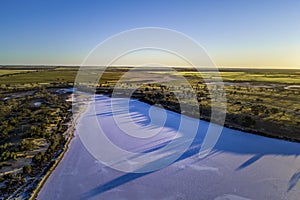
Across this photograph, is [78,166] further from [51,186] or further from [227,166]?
[227,166]

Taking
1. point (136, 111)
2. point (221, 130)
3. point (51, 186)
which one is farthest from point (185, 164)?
point (136, 111)

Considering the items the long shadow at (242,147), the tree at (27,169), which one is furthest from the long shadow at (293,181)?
the tree at (27,169)

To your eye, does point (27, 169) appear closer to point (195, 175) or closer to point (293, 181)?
point (195, 175)

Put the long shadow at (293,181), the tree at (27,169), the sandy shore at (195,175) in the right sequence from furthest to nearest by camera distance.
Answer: the tree at (27,169), the long shadow at (293,181), the sandy shore at (195,175)

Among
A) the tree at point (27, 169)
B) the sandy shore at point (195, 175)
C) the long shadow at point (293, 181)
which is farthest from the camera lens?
the tree at point (27, 169)

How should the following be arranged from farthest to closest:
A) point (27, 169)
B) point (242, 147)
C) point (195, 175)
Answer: point (242, 147) → point (195, 175) → point (27, 169)

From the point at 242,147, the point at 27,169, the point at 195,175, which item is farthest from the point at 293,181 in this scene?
the point at 27,169

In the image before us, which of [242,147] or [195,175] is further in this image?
[242,147]

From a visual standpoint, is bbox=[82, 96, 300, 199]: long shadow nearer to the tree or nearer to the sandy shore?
the sandy shore

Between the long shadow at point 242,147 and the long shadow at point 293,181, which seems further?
the long shadow at point 242,147

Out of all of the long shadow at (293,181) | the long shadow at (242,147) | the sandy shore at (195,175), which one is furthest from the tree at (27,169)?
the long shadow at (293,181)

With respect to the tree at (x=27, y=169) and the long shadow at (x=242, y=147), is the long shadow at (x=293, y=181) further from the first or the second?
the tree at (x=27, y=169)

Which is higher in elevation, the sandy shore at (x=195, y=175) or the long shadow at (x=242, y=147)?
the long shadow at (x=242, y=147)
